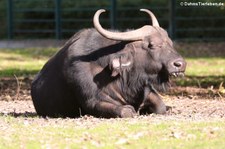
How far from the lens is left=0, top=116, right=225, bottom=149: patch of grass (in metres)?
8.47

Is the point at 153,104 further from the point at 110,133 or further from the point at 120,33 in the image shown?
the point at 110,133

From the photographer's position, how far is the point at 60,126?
9.76 metres

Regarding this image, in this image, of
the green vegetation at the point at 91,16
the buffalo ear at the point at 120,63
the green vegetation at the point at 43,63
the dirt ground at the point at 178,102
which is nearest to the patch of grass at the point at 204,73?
the green vegetation at the point at 43,63

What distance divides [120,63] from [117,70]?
0.11 m

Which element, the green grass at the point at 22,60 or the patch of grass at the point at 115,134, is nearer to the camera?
the patch of grass at the point at 115,134

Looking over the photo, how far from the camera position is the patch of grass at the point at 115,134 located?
27.8ft

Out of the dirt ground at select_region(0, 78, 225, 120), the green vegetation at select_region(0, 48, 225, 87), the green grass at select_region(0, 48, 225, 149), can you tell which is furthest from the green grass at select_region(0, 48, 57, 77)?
the green grass at select_region(0, 48, 225, 149)

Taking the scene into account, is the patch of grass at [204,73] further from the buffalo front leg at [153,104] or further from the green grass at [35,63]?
the buffalo front leg at [153,104]

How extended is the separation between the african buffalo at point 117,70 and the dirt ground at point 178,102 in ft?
1.47

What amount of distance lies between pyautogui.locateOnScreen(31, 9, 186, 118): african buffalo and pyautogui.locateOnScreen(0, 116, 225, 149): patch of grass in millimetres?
662

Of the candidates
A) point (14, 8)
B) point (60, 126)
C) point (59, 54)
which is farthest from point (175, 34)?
point (60, 126)

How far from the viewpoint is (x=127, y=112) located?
10594mm

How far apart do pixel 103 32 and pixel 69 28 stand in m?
19.0

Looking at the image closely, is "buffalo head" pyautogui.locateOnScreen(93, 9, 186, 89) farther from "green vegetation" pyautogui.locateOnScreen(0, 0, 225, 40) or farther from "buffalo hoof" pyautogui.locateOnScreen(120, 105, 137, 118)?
"green vegetation" pyautogui.locateOnScreen(0, 0, 225, 40)
